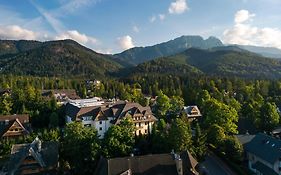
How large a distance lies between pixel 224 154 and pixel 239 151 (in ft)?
9.24

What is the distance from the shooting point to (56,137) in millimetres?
55688

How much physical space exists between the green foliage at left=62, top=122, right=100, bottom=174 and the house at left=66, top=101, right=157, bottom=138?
9731mm

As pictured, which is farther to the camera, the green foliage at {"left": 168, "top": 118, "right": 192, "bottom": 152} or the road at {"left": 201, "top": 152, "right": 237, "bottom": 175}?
the green foliage at {"left": 168, "top": 118, "right": 192, "bottom": 152}

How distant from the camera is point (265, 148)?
174 ft

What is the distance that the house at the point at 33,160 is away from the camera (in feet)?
153

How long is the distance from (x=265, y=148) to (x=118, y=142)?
82.3ft

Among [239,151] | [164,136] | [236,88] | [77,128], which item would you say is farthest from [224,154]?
[236,88]

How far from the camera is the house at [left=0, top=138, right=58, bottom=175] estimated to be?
153 ft

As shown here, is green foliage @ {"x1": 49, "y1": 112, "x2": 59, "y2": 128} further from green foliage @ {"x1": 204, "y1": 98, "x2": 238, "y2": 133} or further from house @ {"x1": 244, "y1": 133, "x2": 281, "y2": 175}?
house @ {"x1": 244, "y1": 133, "x2": 281, "y2": 175}

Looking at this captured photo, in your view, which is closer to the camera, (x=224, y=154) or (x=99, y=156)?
(x=99, y=156)

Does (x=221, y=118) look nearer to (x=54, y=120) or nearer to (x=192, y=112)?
(x=192, y=112)

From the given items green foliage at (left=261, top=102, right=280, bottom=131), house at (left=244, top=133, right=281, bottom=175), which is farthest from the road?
green foliage at (left=261, top=102, right=280, bottom=131)

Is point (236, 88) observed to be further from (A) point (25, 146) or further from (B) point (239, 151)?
(A) point (25, 146)

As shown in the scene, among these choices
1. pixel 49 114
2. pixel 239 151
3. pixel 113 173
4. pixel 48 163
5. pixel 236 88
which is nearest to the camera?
pixel 113 173
